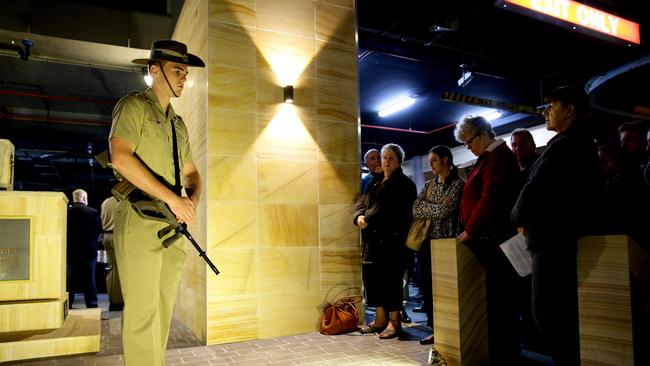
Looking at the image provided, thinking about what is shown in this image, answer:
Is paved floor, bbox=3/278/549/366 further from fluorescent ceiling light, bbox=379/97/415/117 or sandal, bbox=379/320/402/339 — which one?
fluorescent ceiling light, bbox=379/97/415/117

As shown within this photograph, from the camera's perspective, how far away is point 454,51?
8000 millimetres

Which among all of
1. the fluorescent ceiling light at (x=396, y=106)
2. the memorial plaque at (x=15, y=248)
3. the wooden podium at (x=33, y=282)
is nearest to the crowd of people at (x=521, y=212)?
the wooden podium at (x=33, y=282)

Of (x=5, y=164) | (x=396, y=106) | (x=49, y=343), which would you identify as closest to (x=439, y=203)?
(x=49, y=343)

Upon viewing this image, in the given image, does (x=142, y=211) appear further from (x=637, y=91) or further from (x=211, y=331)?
(x=637, y=91)

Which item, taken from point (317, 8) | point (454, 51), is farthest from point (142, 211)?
point (454, 51)

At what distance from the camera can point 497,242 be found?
10.3ft

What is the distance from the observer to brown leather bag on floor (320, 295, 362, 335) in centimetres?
434

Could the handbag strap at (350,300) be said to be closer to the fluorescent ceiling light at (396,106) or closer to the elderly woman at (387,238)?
the elderly woman at (387,238)

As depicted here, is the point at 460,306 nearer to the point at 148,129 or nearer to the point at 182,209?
the point at 182,209

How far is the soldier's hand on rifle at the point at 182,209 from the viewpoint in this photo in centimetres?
208

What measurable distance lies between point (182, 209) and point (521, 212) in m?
1.86

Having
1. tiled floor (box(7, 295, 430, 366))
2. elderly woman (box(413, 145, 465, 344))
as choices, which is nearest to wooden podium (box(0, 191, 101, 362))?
tiled floor (box(7, 295, 430, 366))

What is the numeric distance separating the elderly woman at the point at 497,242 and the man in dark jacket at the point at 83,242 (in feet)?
18.1

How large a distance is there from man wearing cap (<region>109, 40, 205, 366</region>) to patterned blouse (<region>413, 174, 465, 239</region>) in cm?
233
